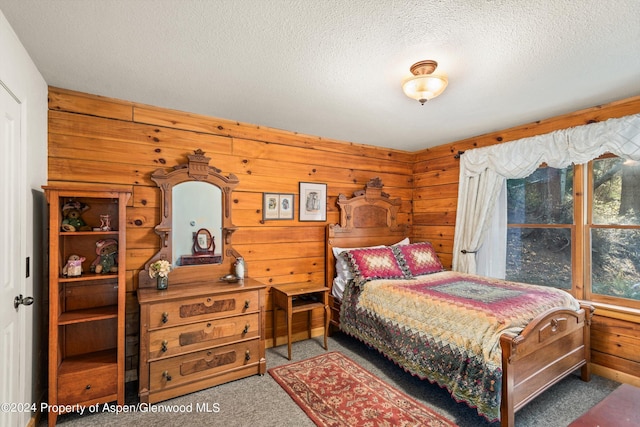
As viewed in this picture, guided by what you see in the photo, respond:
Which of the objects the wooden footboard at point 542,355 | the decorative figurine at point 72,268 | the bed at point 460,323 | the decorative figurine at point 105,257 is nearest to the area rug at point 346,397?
the bed at point 460,323

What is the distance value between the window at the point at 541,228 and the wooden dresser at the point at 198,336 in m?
2.80

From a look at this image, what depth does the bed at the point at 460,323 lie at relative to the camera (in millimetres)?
1910

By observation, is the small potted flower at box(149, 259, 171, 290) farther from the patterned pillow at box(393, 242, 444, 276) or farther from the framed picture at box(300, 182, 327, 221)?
the patterned pillow at box(393, 242, 444, 276)

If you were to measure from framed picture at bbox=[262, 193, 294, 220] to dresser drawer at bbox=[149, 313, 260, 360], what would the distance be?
42.4 inches

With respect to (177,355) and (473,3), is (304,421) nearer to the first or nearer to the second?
(177,355)

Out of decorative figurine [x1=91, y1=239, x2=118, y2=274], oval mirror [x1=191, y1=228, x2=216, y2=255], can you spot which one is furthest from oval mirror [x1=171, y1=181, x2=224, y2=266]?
decorative figurine [x1=91, y1=239, x2=118, y2=274]

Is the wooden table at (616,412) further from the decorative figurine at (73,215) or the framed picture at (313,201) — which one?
the decorative figurine at (73,215)

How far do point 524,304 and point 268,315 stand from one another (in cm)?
235

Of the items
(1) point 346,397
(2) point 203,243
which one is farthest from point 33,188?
(1) point 346,397

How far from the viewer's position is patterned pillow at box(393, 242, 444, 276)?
346cm

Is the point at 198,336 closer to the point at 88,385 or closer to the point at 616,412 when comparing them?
the point at 88,385

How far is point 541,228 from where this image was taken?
318cm

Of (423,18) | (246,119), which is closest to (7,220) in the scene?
(246,119)

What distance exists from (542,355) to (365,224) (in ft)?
7.25
